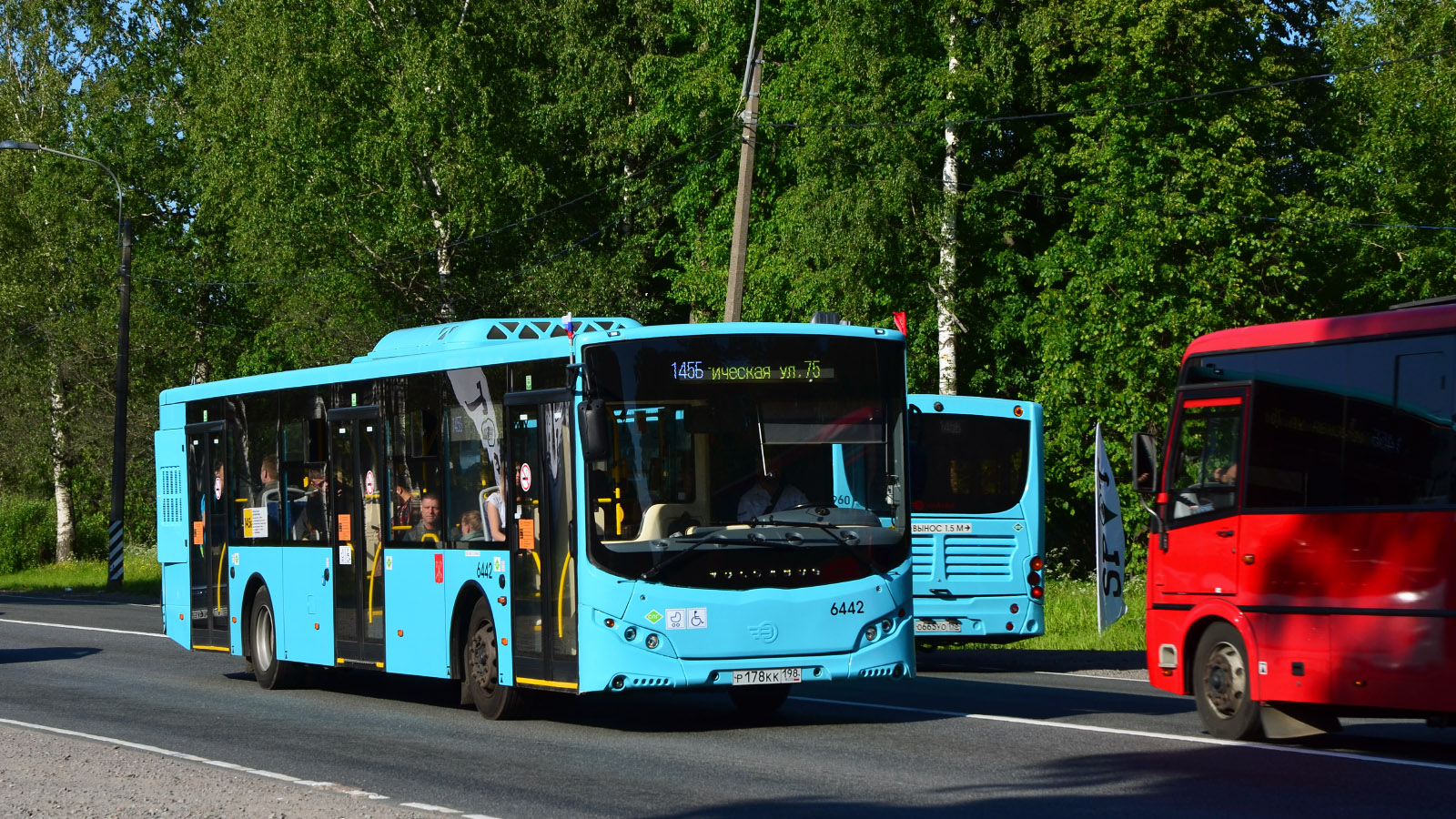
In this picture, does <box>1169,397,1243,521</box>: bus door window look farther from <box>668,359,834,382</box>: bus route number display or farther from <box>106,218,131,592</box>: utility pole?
<box>106,218,131,592</box>: utility pole

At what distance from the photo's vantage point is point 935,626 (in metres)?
19.6

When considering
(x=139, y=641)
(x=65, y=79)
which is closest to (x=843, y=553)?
(x=139, y=641)

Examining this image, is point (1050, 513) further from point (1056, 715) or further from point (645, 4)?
point (1056, 715)

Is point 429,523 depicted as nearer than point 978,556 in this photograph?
Yes

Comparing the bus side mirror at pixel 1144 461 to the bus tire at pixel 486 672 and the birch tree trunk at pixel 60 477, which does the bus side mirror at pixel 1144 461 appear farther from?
the birch tree trunk at pixel 60 477

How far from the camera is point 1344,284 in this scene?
3778 centimetres

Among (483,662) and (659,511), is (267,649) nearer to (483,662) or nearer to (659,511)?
(483,662)

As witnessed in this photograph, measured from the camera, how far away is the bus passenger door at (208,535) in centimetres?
1988

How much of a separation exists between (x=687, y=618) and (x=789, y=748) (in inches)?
48.5

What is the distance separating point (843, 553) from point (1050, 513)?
2615cm

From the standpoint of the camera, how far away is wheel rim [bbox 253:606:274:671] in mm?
18828

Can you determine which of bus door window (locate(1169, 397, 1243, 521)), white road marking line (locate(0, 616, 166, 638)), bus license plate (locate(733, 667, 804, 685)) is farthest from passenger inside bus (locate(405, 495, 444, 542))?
white road marking line (locate(0, 616, 166, 638))

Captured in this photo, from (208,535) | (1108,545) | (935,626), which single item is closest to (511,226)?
(208,535)

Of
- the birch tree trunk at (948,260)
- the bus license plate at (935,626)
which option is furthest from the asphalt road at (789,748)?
the birch tree trunk at (948,260)
